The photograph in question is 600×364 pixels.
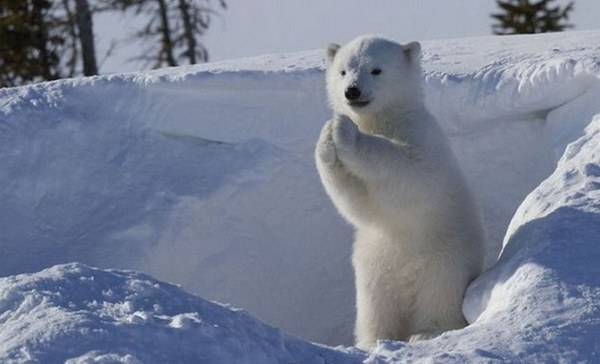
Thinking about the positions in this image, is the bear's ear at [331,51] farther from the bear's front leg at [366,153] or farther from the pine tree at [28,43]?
the pine tree at [28,43]

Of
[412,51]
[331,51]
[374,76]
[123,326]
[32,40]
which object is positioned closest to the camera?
[123,326]

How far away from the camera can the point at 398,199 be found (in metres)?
5.80

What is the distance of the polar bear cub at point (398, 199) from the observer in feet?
19.0

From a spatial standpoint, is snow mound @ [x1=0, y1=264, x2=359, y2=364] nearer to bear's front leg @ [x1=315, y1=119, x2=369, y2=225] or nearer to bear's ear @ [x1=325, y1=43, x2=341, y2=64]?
bear's front leg @ [x1=315, y1=119, x2=369, y2=225]

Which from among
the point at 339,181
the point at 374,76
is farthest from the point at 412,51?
the point at 339,181

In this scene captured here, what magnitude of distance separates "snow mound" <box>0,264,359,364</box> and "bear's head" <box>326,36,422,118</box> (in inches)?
73.3

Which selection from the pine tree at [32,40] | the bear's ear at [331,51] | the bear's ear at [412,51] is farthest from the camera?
the pine tree at [32,40]

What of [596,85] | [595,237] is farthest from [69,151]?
[595,237]

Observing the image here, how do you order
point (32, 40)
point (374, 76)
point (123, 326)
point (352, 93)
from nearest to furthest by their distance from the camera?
point (123, 326), point (352, 93), point (374, 76), point (32, 40)

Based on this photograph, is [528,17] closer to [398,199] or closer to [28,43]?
[28,43]

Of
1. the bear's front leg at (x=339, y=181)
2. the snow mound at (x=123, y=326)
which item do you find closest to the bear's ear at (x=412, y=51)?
the bear's front leg at (x=339, y=181)

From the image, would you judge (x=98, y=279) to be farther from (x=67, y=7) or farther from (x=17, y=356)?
(x=67, y=7)

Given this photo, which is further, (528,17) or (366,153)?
(528,17)

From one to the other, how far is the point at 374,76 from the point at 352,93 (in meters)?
0.17
